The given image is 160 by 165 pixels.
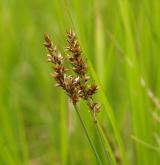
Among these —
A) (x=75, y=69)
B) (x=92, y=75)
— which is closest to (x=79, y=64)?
(x=75, y=69)

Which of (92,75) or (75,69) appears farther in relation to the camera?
(92,75)

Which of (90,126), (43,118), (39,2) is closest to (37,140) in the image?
(43,118)

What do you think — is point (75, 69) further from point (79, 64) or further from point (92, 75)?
point (92, 75)

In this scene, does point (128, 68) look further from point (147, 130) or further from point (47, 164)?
point (47, 164)

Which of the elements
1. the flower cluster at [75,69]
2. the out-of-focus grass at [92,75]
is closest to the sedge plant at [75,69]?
the flower cluster at [75,69]

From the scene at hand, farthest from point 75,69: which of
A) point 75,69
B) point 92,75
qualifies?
point 92,75

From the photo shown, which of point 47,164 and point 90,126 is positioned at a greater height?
point 47,164

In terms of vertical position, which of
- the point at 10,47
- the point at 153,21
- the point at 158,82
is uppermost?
the point at 10,47

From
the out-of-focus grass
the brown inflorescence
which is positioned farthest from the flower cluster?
the out-of-focus grass

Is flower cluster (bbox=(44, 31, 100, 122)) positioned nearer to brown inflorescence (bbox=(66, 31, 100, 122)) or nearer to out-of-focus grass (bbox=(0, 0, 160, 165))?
brown inflorescence (bbox=(66, 31, 100, 122))
